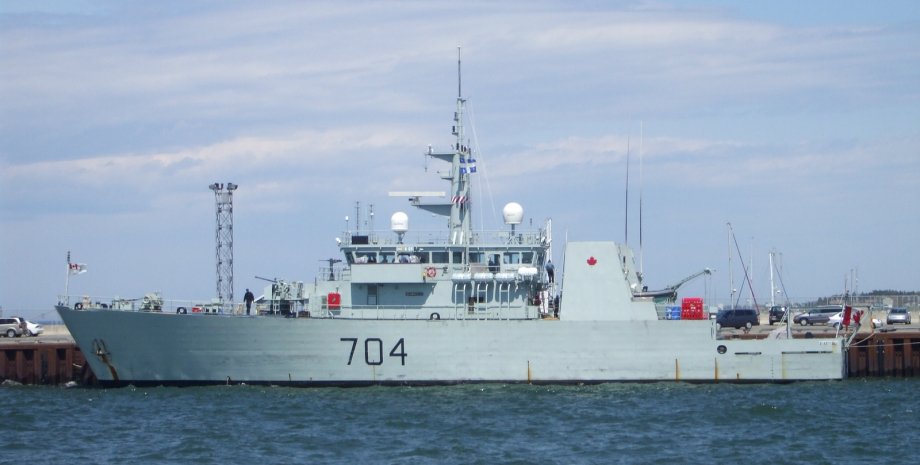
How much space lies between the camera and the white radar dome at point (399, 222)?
1341 inches

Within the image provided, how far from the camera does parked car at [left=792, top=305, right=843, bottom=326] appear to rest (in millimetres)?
51219

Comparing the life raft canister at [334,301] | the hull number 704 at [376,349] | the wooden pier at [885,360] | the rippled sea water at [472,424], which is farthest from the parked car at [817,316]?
the life raft canister at [334,301]

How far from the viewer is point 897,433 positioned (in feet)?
87.2

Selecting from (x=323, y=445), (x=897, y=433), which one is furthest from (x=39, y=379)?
(x=897, y=433)

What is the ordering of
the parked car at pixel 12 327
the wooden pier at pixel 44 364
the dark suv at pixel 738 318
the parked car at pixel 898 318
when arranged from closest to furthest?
the wooden pier at pixel 44 364 → the dark suv at pixel 738 318 → the parked car at pixel 12 327 → the parked car at pixel 898 318

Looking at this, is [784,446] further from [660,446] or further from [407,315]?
[407,315]

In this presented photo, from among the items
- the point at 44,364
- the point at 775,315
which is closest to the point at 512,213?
the point at 44,364

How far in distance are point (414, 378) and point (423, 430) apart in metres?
5.72

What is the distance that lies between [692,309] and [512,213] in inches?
215

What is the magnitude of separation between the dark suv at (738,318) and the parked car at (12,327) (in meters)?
27.1

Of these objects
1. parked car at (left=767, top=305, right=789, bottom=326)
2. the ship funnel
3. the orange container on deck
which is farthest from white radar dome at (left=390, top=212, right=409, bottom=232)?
parked car at (left=767, top=305, right=789, bottom=326)

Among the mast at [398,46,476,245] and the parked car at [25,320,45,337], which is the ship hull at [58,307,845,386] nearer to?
the mast at [398,46,476,245]

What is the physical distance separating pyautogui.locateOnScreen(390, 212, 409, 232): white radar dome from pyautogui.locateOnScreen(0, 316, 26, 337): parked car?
2160 centimetres

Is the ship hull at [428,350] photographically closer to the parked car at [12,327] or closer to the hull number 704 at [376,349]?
the hull number 704 at [376,349]
